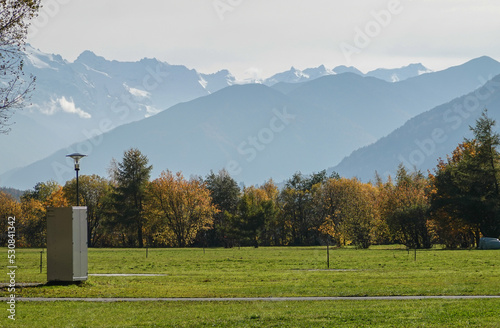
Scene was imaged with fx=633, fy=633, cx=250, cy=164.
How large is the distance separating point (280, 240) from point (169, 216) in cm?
2545

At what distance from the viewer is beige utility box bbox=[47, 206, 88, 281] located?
28.3 meters

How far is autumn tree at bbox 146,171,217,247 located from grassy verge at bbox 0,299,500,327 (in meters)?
86.8

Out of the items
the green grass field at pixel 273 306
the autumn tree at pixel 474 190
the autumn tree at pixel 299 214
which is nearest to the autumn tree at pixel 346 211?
the autumn tree at pixel 299 214

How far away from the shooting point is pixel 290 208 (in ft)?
408

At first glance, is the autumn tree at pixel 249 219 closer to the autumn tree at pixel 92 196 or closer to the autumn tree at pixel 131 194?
Answer: the autumn tree at pixel 131 194

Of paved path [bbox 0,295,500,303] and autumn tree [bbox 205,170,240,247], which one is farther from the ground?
autumn tree [bbox 205,170,240,247]

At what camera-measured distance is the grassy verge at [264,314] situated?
58.7 ft

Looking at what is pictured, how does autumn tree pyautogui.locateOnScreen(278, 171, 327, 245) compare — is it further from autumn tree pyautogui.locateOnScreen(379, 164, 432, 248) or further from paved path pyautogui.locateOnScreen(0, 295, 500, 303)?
paved path pyautogui.locateOnScreen(0, 295, 500, 303)

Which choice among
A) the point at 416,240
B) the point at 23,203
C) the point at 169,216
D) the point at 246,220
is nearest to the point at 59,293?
the point at 416,240

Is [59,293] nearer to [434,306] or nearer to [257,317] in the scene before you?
[257,317]

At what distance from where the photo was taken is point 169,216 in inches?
4328

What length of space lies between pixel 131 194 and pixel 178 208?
8672 millimetres

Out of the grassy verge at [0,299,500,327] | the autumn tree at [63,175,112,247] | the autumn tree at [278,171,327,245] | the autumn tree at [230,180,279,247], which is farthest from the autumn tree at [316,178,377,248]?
the grassy verge at [0,299,500,327]

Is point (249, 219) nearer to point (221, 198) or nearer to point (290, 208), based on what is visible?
point (221, 198)
